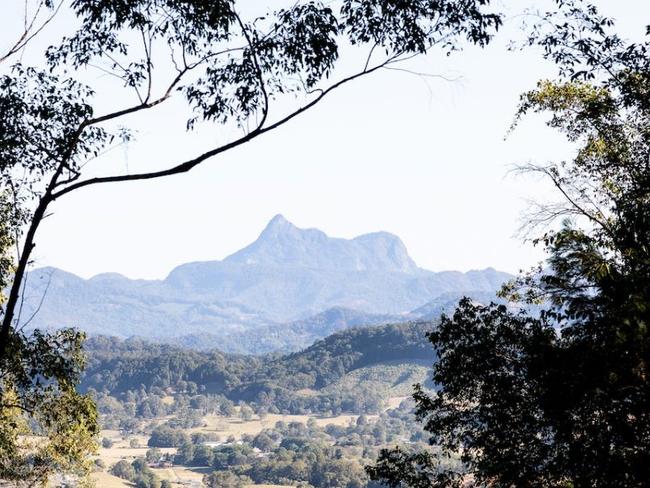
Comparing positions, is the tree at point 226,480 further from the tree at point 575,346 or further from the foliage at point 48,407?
the tree at point 575,346

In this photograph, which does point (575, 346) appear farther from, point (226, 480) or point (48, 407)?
point (226, 480)

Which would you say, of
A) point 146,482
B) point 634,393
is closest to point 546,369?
point 634,393

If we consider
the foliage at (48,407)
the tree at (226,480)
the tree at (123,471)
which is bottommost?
the tree at (226,480)

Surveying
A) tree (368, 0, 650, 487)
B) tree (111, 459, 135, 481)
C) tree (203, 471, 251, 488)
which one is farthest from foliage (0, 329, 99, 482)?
tree (111, 459, 135, 481)

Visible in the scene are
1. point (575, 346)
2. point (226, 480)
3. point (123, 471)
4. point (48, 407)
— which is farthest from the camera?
point (123, 471)

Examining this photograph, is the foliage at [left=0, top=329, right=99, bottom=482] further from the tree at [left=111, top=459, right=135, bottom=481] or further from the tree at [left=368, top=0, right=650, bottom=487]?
the tree at [left=111, top=459, right=135, bottom=481]

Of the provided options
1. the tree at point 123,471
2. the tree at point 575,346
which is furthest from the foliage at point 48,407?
the tree at point 123,471

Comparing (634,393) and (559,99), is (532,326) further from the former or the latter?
(559,99)

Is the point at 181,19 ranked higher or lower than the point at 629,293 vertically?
higher

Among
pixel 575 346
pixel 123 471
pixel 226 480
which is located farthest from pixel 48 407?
pixel 123 471

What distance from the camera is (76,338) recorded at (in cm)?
1519

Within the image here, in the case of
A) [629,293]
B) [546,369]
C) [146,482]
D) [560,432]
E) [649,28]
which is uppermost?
[649,28]

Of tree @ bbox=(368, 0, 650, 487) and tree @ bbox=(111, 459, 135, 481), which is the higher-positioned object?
tree @ bbox=(368, 0, 650, 487)

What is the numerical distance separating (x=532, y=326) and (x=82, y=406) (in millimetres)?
8577
